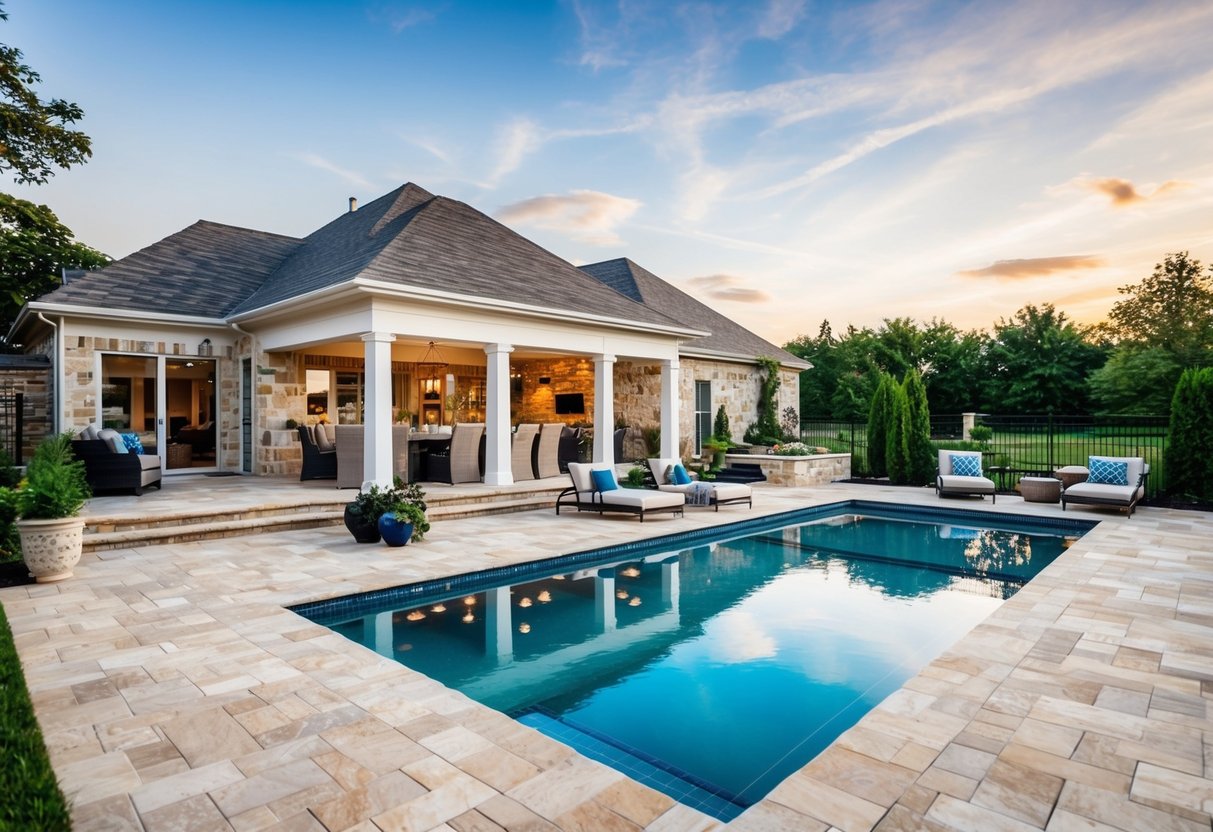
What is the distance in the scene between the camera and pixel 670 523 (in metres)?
9.27

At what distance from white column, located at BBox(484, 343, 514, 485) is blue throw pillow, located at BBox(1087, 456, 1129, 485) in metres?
9.61

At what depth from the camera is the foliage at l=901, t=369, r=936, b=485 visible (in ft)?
45.7

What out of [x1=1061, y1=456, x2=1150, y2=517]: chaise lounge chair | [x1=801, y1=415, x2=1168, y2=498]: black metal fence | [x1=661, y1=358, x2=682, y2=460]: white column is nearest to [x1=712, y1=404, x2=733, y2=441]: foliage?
[x1=661, y1=358, x2=682, y2=460]: white column

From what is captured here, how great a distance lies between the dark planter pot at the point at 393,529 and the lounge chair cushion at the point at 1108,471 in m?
10.6

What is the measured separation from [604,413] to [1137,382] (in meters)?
26.7

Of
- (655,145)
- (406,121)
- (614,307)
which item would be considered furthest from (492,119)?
(614,307)

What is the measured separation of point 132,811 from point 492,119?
12.0 m

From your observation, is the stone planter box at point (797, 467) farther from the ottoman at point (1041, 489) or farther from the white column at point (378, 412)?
the white column at point (378, 412)

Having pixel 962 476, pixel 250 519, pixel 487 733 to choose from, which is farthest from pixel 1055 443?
pixel 250 519

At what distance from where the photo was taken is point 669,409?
545 inches

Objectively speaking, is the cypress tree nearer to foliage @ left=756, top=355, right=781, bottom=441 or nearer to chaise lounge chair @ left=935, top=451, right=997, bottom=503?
chaise lounge chair @ left=935, top=451, right=997, bottom=503

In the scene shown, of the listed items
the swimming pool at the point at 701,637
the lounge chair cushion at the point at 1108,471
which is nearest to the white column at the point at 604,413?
the swimming pool at the point at 701,637

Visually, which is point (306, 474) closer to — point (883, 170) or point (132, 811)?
point (132, 811)

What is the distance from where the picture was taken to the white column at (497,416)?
1073 cm
